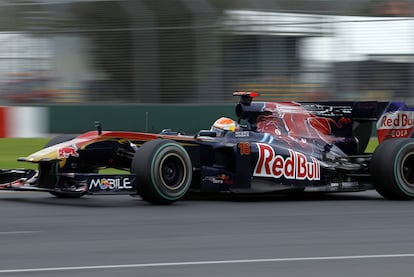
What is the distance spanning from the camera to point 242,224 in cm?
774

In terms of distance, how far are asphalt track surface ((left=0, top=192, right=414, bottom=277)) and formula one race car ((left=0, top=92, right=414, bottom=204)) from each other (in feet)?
0.70

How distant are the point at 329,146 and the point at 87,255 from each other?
448 cm

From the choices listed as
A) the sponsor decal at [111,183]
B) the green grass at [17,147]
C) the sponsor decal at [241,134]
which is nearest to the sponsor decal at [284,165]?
the sponsor decal at [241,134]

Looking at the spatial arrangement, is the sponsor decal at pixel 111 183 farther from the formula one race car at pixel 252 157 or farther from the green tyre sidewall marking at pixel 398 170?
the green tyre sidewall marking at pixel 398 170

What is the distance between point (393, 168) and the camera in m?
9.53

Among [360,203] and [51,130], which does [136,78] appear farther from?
[360,203]

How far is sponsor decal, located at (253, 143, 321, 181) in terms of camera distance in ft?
30.8

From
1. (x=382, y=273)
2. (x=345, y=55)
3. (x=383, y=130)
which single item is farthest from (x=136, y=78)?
(x=382, y=273)

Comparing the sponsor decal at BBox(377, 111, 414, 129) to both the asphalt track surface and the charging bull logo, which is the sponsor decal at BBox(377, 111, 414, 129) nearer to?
the asphalt track surface

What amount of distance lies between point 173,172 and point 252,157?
933 mm

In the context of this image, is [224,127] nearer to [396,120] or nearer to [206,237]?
[396,120]

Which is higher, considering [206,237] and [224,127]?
[224,127]

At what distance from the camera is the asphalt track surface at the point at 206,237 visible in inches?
228

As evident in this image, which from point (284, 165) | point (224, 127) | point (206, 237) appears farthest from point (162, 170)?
point (206, 237)
